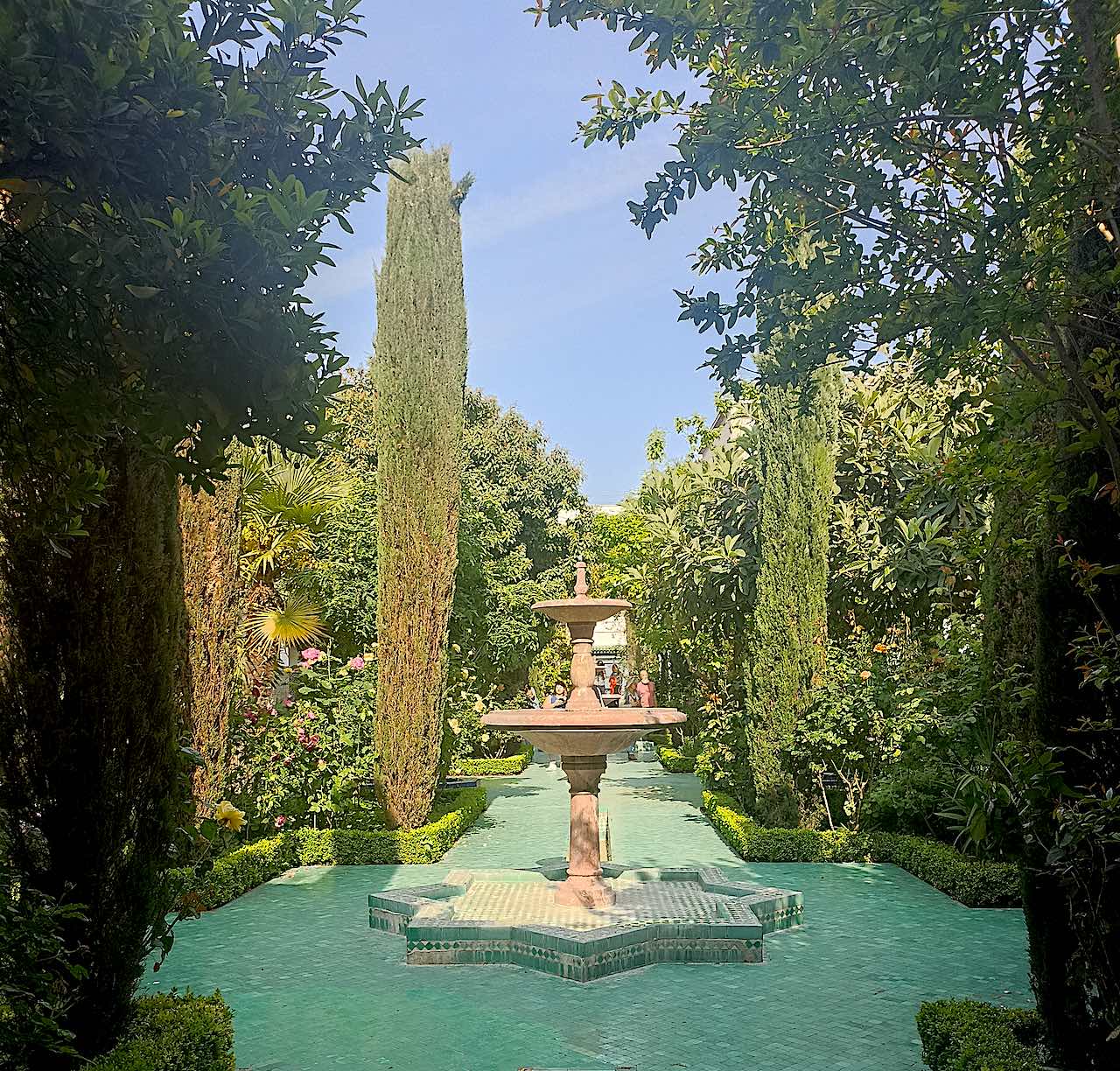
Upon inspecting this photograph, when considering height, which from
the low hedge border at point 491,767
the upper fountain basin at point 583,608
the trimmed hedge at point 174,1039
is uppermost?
the upper fountain basin at point 583,608

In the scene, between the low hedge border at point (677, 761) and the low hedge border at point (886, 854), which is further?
the low hedge border at point (677, 761)

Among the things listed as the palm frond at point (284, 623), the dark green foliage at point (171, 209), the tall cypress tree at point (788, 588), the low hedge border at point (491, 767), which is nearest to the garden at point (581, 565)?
the dark green foliage at point (171, 209)

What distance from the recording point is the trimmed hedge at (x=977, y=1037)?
406cm

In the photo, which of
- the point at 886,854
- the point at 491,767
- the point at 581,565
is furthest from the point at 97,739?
the point at 491,767

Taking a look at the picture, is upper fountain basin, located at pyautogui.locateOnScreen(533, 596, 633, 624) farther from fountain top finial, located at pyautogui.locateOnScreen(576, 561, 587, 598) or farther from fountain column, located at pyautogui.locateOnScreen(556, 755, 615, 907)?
fountain column, located at pyautogui.locateOnScreen(556, 755, 615, 907)

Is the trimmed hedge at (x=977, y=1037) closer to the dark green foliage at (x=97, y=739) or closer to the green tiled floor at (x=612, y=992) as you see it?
the green tiled floor at (x=612, y=992)

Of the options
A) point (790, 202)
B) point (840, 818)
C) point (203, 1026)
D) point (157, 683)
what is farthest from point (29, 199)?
point (840, 818)

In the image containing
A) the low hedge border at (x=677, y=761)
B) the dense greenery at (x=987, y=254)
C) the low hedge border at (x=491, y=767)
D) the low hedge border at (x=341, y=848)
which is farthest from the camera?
→ the low hedge border at (x=677, y=761)

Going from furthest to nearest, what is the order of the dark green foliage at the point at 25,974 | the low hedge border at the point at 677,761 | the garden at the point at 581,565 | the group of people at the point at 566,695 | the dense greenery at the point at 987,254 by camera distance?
1. the low hedge border at the point at 677,761
2. the group of people at the point at 566,695
3. the dense greenery at the point at 987,254
4. the dark green foliage at the point at 25,974
5. the garden at the point at 581,565

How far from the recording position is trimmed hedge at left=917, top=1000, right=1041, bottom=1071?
406cm

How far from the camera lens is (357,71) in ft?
9.14

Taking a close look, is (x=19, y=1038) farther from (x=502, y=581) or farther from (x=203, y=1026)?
(x=502, y=581)

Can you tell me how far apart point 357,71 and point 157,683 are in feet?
→ 9.77

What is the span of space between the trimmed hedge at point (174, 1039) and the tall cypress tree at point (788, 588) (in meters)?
8.07
